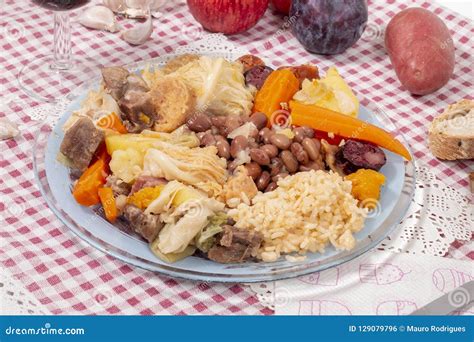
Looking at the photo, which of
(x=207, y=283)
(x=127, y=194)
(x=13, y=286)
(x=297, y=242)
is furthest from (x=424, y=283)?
(x=13, y=286)

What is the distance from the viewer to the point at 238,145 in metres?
2.72

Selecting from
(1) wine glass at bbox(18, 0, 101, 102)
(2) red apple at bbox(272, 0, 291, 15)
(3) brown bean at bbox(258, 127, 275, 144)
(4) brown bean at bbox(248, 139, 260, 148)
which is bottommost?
(1) wine glass at bbox(18, 0, 101, 102)

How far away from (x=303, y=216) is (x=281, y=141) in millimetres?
312

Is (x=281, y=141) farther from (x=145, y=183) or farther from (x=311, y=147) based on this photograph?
(x=145, y=183)

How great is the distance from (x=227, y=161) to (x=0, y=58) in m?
1.33

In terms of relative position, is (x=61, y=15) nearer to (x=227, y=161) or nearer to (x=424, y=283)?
(x=227, y=161)

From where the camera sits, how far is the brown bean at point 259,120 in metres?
2.85

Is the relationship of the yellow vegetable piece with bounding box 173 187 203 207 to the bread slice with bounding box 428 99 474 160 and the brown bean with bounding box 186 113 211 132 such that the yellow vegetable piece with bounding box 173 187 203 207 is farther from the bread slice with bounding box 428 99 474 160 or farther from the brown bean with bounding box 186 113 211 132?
the bread slice with bounding box 428 99 474 160

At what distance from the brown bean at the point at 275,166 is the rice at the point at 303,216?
0.41 feet

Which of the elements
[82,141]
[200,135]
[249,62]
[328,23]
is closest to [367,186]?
[200,135]

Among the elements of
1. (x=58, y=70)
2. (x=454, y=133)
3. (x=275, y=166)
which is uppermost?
(x=275, y=166)

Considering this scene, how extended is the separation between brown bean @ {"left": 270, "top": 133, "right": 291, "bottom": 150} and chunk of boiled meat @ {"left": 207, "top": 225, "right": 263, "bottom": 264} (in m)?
0.39

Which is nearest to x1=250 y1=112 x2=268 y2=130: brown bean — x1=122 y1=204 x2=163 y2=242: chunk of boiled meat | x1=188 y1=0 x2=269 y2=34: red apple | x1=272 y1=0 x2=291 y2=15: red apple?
x1=122 y1=204 x2=163 y2=242: chunk of boiled meat

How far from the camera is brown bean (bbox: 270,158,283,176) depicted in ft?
8.87
